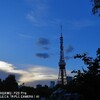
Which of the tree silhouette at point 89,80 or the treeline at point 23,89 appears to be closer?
the tree silhouette at point 89,80

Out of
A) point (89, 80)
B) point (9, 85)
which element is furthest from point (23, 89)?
point (89, 80)

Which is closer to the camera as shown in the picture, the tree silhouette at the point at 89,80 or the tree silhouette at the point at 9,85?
the tree silhouette at the point at 89,80

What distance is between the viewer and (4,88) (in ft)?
403

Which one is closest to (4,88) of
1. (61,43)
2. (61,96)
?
(61,43)

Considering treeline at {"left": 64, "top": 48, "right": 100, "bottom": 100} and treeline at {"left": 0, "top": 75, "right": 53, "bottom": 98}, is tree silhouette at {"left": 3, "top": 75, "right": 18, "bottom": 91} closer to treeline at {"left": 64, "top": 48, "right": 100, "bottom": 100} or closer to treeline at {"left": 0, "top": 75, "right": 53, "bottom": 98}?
treeline at {"left": 0, "top": 75, "right": 53, "bottom": 98}

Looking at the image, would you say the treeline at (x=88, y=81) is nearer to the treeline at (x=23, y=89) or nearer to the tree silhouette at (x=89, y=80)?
the tree silhouette at (x=89, y=80)

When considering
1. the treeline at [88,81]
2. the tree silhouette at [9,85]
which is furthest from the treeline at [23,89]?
the treeline at [88,81]

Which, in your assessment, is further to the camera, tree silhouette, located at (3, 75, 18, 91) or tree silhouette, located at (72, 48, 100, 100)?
tree silhouette, located at (3, 75, 18, 91)

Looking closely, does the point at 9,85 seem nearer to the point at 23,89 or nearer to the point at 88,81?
the point at 23,89

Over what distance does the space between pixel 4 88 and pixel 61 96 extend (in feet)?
286

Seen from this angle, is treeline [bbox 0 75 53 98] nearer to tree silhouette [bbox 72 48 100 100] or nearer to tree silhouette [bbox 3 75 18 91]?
tree silhouette [bbox 3 75 18 91]

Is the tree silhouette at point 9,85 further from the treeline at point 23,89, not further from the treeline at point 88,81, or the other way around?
the treeline at point 88,81

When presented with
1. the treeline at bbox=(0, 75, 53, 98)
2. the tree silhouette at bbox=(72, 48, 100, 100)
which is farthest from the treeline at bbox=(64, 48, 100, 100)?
the treeline at bbox=(0, 75, 53, 98)

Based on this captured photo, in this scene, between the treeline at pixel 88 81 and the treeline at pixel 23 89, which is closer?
the treeline at pixel 88 81
